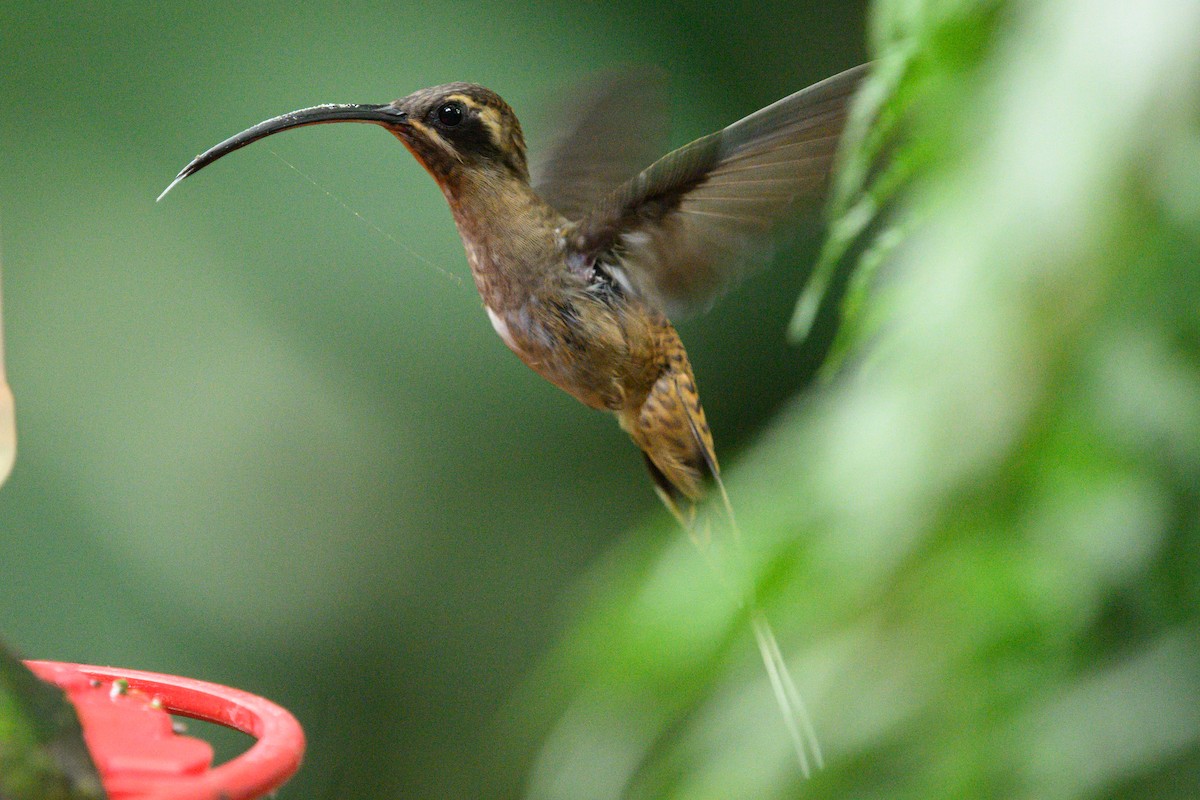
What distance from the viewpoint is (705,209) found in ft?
3.29

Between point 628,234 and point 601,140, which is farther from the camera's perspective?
point 601,140

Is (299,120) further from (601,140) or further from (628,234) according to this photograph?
(601,140)

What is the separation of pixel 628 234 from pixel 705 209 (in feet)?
0.22

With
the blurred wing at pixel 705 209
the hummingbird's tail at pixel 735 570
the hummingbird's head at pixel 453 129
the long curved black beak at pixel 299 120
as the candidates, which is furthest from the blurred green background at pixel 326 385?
the long curved black beak at pixel 299 120

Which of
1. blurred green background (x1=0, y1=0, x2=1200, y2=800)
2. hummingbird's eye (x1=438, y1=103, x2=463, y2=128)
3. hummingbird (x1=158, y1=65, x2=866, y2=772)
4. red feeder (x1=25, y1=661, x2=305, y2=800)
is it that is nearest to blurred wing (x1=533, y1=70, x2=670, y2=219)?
hummingbird (x1=158, y1=65, x2=866, y2=772)

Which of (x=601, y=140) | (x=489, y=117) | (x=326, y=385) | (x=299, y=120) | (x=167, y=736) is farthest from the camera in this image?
(x=326, y=385)

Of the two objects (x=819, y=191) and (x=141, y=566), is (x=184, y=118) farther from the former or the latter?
(x=819, y=191)

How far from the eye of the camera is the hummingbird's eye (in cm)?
88

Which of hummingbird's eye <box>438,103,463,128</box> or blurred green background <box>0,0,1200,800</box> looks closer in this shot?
hummingbird's eye <box>438,103,463,128</box>

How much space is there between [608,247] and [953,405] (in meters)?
0.43

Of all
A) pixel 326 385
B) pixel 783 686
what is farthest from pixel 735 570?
pixel 326 385

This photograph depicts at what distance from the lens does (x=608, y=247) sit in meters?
1.01

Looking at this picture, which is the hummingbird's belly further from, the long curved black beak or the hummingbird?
the long curved black beak

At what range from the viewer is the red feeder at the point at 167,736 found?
58 centimetres
